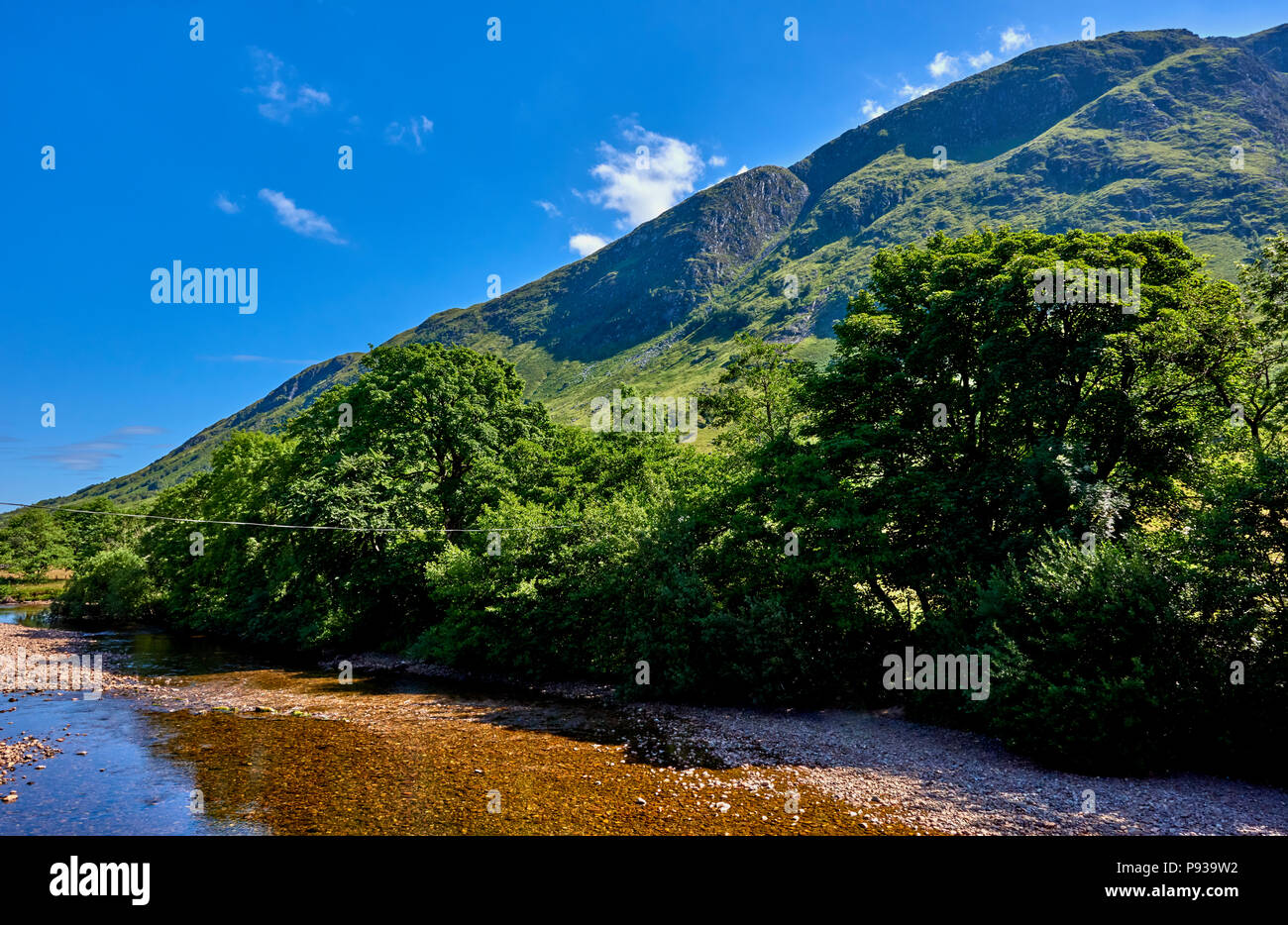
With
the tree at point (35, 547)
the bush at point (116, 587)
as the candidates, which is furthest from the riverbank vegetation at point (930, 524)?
the tree at point (35, 547)

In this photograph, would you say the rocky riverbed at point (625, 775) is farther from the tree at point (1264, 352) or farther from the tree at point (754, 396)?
the tree at point (754, 396)

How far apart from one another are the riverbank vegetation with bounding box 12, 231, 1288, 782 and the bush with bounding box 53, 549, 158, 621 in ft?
102

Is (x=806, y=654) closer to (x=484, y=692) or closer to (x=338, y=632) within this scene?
(x=484, y=692)

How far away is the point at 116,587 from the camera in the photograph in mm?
56375

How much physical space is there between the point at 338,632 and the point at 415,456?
11663 millimetres

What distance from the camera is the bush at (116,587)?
56.5m

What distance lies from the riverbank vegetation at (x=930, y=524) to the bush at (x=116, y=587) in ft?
102

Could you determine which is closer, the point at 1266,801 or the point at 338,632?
the point at 1266,801

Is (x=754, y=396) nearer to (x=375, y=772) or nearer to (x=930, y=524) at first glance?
(x=930, y=524)

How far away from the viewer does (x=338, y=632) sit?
Result: 1454 inches

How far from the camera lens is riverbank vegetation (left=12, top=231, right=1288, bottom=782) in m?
15.5

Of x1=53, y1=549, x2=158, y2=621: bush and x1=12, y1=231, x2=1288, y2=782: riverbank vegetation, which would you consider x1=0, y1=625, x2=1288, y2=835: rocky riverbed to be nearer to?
x1=12, y1=231, x2=1288, y2=782: riverbank vegetation
